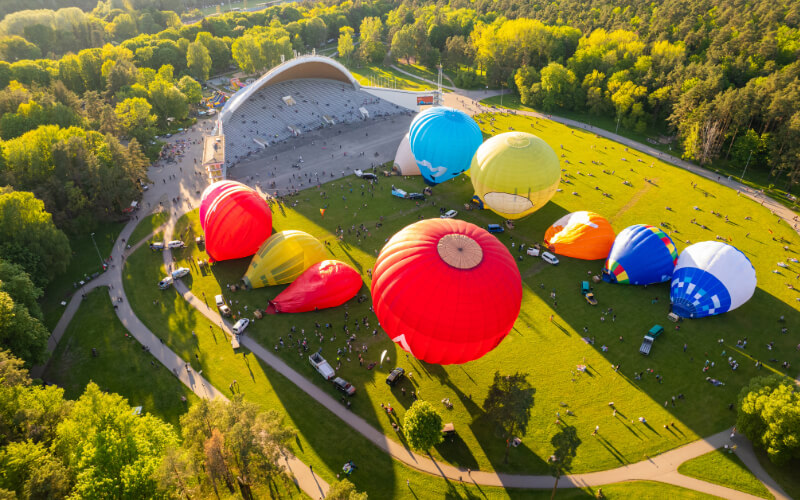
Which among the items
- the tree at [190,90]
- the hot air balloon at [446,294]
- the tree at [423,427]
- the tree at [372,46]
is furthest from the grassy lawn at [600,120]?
the tree at [423,427]

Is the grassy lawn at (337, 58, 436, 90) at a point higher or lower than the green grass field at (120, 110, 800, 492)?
higher

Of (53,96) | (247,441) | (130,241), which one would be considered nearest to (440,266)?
(247,441)

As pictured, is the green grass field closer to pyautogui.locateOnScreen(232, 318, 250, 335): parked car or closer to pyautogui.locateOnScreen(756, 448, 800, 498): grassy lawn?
pyautogui.locateOnScreen(232, 318, 250, 335): parked car

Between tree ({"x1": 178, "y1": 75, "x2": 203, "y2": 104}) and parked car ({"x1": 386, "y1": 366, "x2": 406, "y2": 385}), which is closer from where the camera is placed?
parked car ({"x1": 386, "y1": 366, "x2": 406, "y2": 385})

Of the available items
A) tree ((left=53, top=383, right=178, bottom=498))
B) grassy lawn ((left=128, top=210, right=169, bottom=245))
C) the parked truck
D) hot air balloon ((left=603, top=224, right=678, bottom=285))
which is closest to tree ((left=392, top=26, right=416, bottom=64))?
grassy lawn ((left=128, top=210, right=169, bottom=245))

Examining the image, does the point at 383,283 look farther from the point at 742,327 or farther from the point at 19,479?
the point at 742,327

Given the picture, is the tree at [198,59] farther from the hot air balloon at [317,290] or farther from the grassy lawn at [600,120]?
the hot air balloon at [317,290]
